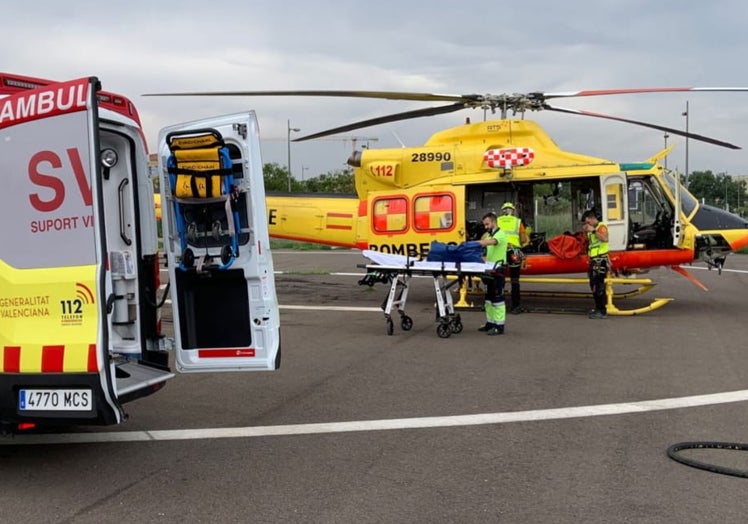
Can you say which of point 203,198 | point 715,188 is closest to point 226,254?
point 203,198

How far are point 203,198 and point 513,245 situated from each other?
751cm

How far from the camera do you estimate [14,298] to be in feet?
14.1

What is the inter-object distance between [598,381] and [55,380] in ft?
16.9

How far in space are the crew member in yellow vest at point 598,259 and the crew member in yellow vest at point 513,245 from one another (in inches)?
46.3

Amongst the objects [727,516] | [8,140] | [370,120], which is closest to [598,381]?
[727,516]

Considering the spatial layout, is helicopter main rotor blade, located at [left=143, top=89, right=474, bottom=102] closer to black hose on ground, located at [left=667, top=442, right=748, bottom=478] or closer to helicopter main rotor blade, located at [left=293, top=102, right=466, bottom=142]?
helicopter main rotor blade, located at [left=293, top=102, right=466, bottom=142]

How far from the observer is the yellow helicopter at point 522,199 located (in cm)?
1182

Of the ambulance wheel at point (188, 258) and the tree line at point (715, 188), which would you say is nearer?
the ambulance wheel at point (188, 258)

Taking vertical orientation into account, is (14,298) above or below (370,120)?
below

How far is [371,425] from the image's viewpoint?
18.5 ft

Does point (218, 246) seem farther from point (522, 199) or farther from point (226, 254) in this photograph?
point (522, 199)

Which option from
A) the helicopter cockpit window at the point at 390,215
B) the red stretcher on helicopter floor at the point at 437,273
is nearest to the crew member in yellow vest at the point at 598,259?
the red stretcher on helicopter floor at the point at 437,273

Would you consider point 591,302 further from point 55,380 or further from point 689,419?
point 55,380

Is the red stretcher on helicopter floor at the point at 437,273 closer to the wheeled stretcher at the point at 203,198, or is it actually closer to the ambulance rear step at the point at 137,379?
the wheeled stretcher at the point at 203,198
